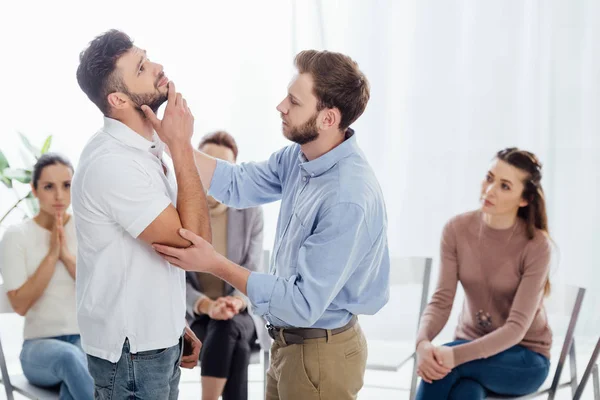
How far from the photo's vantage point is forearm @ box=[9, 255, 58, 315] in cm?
268

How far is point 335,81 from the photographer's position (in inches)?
70.7

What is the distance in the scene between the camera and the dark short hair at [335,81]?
1.80 m

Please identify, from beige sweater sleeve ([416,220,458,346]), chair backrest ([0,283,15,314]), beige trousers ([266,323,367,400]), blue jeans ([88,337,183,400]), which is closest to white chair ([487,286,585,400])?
beige sweater sleeve ([416,220,458,346])

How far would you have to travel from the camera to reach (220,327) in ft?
9.33

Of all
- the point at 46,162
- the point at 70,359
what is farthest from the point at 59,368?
the point at 46,162

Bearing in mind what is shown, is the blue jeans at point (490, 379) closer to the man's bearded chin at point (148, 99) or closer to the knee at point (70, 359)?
the knee at point (70, 359)

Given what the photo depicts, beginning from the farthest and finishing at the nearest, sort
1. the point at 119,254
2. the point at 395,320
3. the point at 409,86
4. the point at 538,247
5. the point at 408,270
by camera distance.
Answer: the point at 395,320 < the point at 409,86 < the point at 408,270 < the point at 538,247 < the point at 119,254

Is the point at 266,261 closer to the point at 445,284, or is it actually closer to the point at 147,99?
the point at 445,284

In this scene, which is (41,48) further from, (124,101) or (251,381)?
(124,101)

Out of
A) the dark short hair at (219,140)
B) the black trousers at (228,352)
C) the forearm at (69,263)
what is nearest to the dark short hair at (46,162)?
the forearm at (69,263)

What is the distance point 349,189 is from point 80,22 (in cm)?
251

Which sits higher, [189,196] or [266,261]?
[189,196]

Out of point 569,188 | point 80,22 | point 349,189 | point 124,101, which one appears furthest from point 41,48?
point 569,188

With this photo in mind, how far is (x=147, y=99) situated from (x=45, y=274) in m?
1.27
